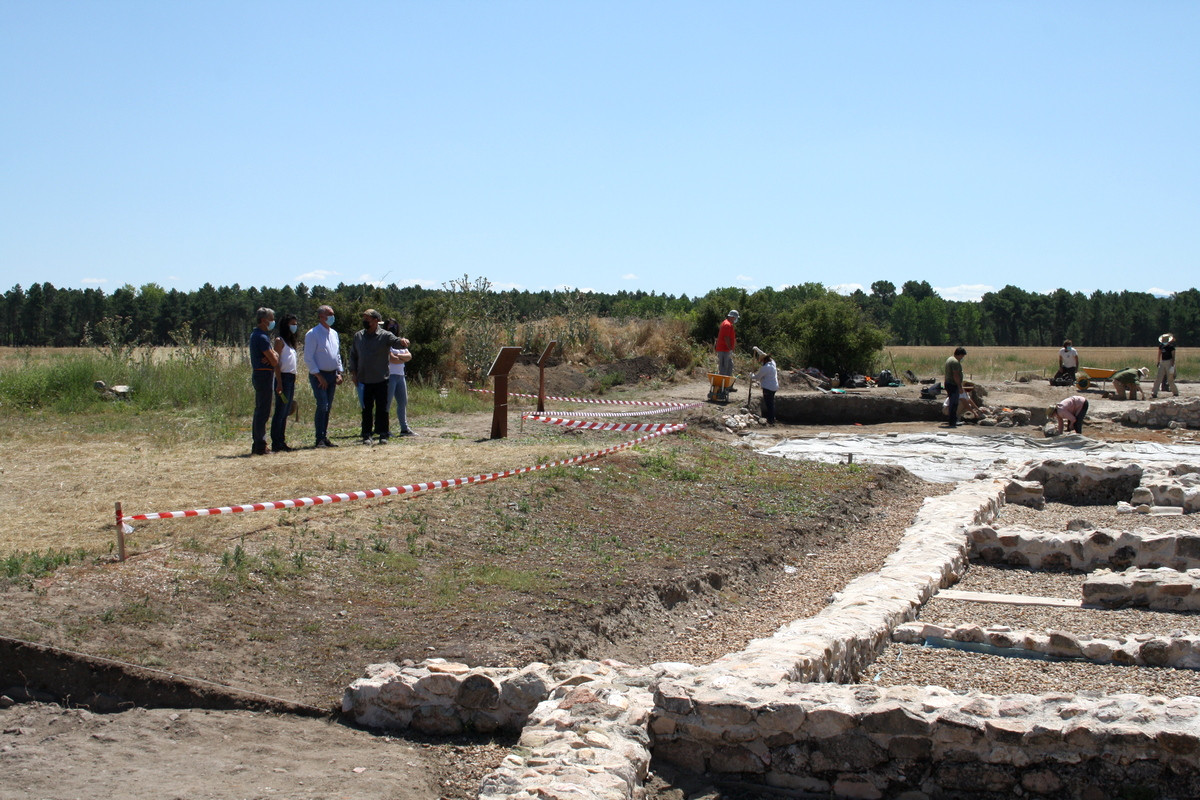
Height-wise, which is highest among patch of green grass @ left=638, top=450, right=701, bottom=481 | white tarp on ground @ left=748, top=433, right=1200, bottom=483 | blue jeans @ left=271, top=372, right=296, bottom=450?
blue jeans @ left=271, top=372, right=296, bottom=450

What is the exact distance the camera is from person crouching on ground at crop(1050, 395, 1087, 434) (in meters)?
18.4

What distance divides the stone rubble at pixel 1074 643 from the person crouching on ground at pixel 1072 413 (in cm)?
1288

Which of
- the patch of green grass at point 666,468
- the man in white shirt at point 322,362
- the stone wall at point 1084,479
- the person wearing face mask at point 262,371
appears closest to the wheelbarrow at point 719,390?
the stone wall at point 1084,479

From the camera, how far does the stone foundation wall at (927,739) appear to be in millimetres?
4352

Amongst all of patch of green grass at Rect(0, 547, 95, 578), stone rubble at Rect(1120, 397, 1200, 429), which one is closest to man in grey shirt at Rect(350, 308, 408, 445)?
patch of green grass at Rect(0, 547, 95, 578)

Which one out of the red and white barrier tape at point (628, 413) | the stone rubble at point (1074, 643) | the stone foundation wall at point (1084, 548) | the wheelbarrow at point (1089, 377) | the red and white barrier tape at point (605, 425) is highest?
the wheelbarrow at point (1089, 377)

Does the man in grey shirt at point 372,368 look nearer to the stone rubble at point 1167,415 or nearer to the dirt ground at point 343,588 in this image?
the dirt ground at point 343,588

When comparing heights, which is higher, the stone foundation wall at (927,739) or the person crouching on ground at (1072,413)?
the person crouching on ground at (1072,413)

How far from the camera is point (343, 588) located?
6.57 m

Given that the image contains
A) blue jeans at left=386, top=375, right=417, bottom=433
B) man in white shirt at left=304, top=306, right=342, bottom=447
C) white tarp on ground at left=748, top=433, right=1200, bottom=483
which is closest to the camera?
man in white shirt at left=304, top=306, right=342, bottom=447

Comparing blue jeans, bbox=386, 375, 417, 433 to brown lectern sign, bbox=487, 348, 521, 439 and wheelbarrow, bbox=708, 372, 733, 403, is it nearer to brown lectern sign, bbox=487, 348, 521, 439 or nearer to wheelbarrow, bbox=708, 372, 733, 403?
brown lectern sign, bbox=487, 348, 521, 439

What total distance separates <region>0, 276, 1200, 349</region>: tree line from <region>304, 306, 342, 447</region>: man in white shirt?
22.4 ft

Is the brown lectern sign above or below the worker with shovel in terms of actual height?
below

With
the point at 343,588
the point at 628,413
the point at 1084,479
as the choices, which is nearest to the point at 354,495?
the point at 343,588
